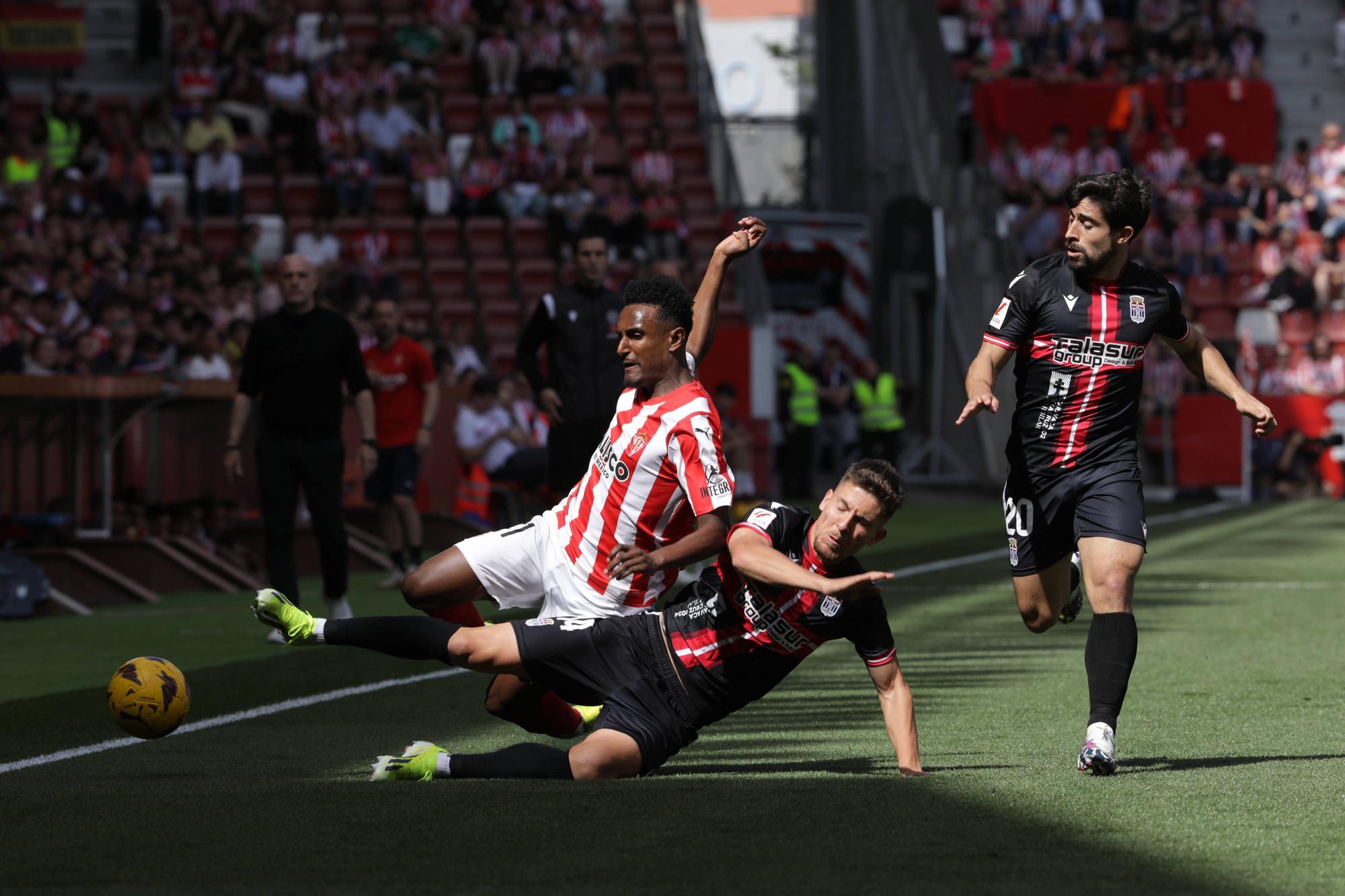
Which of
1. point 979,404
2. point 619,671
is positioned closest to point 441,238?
point 979,404

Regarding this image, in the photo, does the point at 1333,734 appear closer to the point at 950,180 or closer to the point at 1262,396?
the point at 1262,396

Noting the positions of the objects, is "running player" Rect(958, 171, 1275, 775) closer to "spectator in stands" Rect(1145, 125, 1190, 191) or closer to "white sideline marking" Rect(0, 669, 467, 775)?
"white sideline marking" Rect(0, 669, 467, 775)

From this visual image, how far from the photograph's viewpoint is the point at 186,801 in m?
5.69

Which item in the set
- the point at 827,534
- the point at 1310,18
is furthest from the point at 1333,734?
the point at 1310,18

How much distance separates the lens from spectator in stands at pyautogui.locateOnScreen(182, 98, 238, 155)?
23.6 m

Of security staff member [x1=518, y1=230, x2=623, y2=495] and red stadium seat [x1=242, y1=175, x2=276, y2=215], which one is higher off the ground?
red stadium seat [x1=242, y1=175, x2=276, y2=215]

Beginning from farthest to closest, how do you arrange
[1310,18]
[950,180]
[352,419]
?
1. [1310,18]
2. [950,180]
3. [352,419]

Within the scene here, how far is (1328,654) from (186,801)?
6.02 m

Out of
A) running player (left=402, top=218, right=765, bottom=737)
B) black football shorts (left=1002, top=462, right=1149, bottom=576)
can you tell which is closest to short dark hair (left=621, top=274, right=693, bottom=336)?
running player (left=402, top=218, right=765, bottom=737)

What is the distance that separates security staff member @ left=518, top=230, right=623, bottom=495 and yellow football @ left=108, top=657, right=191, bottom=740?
4.02 metres

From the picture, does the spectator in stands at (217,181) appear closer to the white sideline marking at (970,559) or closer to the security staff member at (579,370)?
the white sideline marking at (970,559)

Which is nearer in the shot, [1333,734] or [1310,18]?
[1333,734]

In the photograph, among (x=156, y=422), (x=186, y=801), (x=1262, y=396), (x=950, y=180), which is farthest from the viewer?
(x=950, y=180)

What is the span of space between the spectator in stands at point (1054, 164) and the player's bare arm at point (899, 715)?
23194 mm
